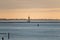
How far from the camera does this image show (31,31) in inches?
34.2

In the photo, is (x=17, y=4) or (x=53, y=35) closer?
(x=53, y=35)

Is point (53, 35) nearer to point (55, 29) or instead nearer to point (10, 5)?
point (55, 29)

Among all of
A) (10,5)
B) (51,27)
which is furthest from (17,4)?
(51,27)

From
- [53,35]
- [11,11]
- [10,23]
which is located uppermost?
[11,11]

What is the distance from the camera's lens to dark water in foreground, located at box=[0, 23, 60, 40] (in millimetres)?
867

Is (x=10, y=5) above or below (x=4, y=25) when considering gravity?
above

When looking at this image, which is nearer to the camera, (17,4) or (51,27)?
(51,27)

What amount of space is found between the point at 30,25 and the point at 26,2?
366 mm

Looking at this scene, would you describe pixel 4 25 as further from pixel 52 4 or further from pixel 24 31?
pixel 52 4

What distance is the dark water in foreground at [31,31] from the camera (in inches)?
34.1

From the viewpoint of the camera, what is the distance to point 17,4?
115 cm

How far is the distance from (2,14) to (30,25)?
42cm

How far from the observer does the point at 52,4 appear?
3.79ft

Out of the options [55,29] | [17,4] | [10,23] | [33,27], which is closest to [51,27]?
[55,29]
